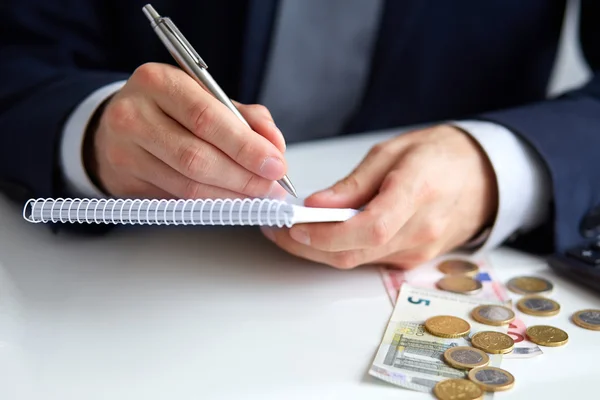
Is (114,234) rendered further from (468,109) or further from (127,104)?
(468,109)

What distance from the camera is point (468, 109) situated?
107 cm

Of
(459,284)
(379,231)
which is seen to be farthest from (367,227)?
(459,284)

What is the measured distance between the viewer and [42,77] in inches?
29.5

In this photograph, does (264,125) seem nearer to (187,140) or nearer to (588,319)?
(187,140)

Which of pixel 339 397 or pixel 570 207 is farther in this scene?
pixel 570 207

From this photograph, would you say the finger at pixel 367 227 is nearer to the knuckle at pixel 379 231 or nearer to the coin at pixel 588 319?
the knuckle at pixel 379 231

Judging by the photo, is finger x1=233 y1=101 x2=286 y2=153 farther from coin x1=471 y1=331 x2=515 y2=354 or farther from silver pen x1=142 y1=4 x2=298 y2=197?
coin x1=471 y1=331 x2=515 y2=354

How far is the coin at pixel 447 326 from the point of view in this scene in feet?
1.68

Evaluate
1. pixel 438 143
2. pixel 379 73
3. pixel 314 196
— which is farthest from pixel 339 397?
pixel 379 73

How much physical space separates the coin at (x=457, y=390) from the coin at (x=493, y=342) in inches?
2.0

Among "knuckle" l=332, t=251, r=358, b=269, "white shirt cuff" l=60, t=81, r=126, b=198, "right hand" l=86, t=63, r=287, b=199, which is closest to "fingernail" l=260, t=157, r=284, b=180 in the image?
"right hand" l=86, t=63, r=287, b=199

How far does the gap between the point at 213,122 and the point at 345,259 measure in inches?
6.7

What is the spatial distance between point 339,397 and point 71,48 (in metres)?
0.63

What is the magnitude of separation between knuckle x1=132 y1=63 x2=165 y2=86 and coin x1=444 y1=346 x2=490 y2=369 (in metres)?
0.31
